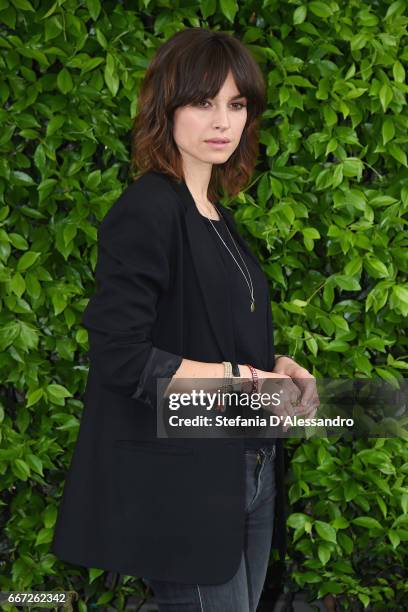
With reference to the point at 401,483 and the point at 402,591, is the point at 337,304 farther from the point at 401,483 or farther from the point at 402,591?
the point at 402,591

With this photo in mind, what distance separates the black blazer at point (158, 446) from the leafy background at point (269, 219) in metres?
0.82

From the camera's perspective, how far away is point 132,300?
46.5 inches

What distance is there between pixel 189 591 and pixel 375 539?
1.15 meters

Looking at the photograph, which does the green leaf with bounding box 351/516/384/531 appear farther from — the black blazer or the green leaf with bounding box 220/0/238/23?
the green leaf with bounding box 220/0/238/23

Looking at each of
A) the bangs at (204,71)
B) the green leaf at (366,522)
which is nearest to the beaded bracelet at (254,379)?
the bangs at (204,71)

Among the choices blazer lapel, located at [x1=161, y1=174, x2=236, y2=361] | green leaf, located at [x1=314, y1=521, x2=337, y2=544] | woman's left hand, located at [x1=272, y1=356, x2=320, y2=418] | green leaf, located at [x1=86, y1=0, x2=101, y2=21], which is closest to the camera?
blazer lapel, located at [x1=161, y1=174, x2=236, y2=361]

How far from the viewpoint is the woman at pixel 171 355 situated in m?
1.21

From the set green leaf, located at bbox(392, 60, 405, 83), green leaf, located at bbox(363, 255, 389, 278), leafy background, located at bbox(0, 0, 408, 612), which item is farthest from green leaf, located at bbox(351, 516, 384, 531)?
green leaf, located at bbox(392, 60, 405, 83)

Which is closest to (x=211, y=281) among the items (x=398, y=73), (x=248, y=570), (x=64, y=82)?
(x=248, y=570)

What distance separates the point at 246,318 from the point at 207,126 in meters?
0.35

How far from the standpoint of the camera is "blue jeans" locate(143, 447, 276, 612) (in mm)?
1280

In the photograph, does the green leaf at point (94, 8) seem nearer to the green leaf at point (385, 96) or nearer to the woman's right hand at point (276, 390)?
the green leaf at point (385, 96)

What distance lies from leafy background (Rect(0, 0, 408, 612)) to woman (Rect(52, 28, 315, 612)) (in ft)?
2.41

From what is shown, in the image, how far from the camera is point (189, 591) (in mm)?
1283
